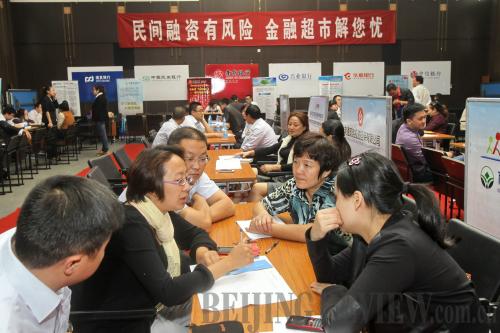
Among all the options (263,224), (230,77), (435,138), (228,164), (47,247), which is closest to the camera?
(47,247)

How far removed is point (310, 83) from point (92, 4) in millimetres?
6572

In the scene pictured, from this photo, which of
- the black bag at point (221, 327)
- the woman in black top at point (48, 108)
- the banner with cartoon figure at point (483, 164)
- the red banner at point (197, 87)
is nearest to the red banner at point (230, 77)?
the red banner at point (197, 87)

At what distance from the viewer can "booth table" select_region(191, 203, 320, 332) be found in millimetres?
1461

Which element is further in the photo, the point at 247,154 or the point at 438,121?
the point at 438,121

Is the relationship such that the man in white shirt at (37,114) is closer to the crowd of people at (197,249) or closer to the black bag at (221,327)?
the crowd of people at (197,249)

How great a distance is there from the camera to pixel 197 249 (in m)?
2.04

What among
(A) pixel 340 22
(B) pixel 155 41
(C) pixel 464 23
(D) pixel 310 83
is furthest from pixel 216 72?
(C) pixel 464 23

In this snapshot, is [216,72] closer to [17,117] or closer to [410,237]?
[17,117]

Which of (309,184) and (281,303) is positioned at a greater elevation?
(309,184)

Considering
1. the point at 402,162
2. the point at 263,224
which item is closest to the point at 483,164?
the point at 263,224

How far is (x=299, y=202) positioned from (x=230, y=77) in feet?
35.4

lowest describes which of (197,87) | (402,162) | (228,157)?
(402,162)

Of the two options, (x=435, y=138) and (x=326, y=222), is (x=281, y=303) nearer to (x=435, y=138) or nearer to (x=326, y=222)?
(x=326, y=222)

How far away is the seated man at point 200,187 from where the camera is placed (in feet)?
8.34
